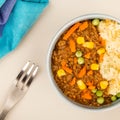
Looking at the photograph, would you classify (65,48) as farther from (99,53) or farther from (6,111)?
(6,111)

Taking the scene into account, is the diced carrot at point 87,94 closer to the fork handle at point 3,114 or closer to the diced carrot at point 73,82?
the diced carrot at point 73,82

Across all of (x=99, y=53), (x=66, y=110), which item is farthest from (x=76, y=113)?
(x=99, y=53)

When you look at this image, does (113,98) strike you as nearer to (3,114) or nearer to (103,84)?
(103,84)

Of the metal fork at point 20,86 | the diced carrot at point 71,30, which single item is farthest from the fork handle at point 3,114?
the diced carrot at point 71,30

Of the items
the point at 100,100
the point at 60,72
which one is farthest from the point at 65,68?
the point at 100,100

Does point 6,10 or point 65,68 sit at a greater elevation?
point 6,10

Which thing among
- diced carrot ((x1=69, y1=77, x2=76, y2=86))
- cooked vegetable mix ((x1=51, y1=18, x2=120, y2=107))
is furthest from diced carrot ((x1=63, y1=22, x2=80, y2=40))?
diced carrot ((x1=69, y1=77, x2=76, y2=86))

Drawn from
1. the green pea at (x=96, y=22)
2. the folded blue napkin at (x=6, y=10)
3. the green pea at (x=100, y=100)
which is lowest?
the green pea at (x=100, y=100)
